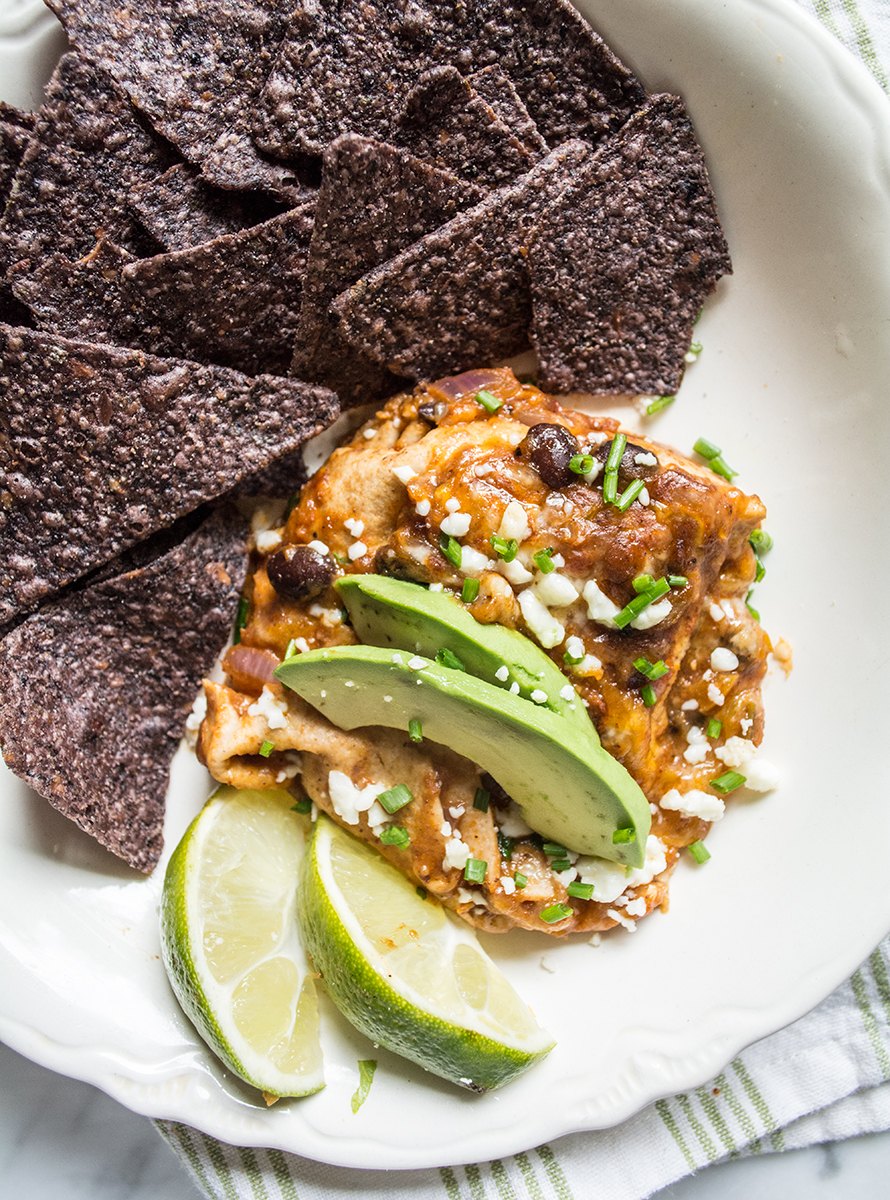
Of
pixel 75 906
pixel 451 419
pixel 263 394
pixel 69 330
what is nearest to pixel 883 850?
pixel 451 419

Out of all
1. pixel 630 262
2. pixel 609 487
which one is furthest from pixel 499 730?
pixel 630 262

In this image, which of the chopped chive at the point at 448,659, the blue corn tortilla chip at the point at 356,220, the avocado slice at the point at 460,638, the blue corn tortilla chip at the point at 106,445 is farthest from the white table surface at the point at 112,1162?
the blue corn tortilla chip at the point at 356,220

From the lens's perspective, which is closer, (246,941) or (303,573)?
(303,573)

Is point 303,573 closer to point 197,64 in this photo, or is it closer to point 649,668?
point 649,668

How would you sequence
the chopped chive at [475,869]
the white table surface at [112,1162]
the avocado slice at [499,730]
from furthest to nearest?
the white table surface at [112,1162] → the chopped chive at [475,869] → the avocado slice at [499,730]

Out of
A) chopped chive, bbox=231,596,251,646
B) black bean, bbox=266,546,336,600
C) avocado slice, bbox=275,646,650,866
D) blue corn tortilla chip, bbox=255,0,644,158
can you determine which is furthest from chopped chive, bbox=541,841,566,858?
blue corn tortilla chip, bbox=255,0,644,158

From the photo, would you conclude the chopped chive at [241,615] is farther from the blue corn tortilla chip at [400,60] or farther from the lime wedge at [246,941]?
the blue corn tortilla chip at [400,60]

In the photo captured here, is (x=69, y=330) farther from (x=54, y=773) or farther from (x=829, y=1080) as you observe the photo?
(x=829, y=1080)

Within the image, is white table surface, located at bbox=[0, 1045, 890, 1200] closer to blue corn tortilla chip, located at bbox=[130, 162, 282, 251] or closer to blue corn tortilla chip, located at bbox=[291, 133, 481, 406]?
blue corn tortilla chip, located at bbox=[291, 133, 481, 406]
